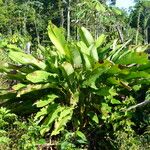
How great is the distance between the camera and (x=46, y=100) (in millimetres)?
6559

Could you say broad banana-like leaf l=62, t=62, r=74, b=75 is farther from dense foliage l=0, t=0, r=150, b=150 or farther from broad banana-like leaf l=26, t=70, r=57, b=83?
broad banana-like leaf l=26, t=70, r=57, b=83

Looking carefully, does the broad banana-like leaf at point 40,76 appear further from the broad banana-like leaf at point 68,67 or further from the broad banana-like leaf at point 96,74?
the broad banana-like leaf at point 96,74

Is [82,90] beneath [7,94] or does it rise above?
beneath

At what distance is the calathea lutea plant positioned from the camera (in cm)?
647

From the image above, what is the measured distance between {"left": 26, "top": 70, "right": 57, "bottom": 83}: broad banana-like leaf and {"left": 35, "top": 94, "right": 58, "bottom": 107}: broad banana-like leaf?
213mm

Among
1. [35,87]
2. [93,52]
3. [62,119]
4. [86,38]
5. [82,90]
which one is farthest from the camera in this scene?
[86,38]

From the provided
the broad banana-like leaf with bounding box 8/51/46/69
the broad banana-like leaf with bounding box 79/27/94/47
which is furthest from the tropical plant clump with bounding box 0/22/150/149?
the broad banana-like leaf with bounding box 79/27/94/47

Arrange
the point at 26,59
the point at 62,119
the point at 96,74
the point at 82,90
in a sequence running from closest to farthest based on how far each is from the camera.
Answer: the point at 62,119 < the point at 96,74 < the point at 82,90 < the point at 26,59

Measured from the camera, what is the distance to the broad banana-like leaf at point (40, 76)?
651 centimetres

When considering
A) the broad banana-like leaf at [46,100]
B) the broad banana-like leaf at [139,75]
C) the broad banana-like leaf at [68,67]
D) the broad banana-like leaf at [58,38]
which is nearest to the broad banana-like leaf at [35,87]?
the broad banana-like leaf at [46,100]

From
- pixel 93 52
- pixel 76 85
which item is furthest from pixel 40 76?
pixel 93 52

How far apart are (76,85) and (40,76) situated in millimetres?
489

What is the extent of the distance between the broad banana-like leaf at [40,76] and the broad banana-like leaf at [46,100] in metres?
0.21

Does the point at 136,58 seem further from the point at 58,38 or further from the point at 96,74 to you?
the point at 58,38
